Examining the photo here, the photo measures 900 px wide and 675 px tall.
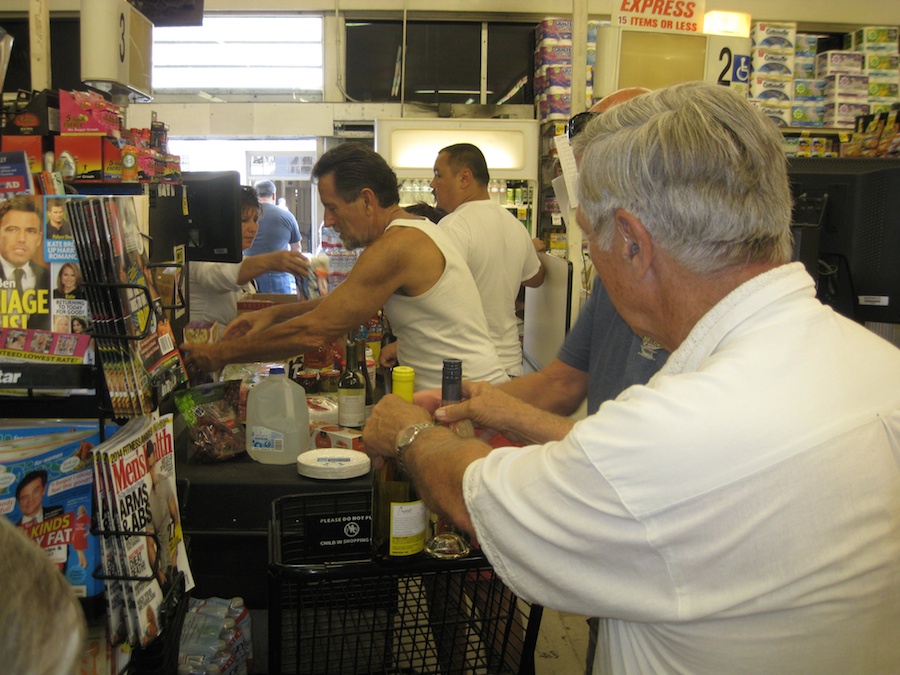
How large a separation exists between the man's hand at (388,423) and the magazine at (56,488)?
51 cm

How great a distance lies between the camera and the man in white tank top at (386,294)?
2.71 meters

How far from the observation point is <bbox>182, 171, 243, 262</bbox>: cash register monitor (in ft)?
7.39

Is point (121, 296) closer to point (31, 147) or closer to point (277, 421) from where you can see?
point (31, 147)

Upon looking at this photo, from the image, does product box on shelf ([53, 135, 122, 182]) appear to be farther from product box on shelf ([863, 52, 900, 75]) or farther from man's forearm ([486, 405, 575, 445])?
product box on shelf ([863, 52, 900, 75])

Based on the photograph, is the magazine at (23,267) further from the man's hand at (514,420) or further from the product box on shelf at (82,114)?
the man's hand at (514,420)

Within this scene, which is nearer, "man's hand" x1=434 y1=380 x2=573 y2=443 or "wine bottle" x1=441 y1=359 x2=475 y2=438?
"wine bottle" x1=441 y1=359 x2=475 y2=438

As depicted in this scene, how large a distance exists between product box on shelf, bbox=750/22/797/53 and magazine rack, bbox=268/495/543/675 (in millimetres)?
6593

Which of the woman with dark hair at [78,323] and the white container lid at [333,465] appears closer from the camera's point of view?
the woman with dark hair at [78,323]

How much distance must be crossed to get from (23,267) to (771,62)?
676 centimetres

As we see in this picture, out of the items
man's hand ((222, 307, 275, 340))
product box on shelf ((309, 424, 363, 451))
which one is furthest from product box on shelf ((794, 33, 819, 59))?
product box on shelf ((309, 424, 363, 451))

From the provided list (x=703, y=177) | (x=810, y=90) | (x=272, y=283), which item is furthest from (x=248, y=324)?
(x=810, y=90)

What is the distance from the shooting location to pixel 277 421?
222cm

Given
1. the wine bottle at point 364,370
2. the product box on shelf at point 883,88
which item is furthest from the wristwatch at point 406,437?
the product box on shelf at point 883,88

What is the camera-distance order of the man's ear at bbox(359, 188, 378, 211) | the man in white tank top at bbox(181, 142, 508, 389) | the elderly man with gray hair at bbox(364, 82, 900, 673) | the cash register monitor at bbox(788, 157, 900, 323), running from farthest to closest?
the man's ear at bbox(359, 188, 378, 211), the man in white tank top at bbox(181, 142, 508, 389), the cash register monitor at bbox(788, 157, 900, 323), the elderly man with gray hair at bbox(364, 82, 900, 673)
